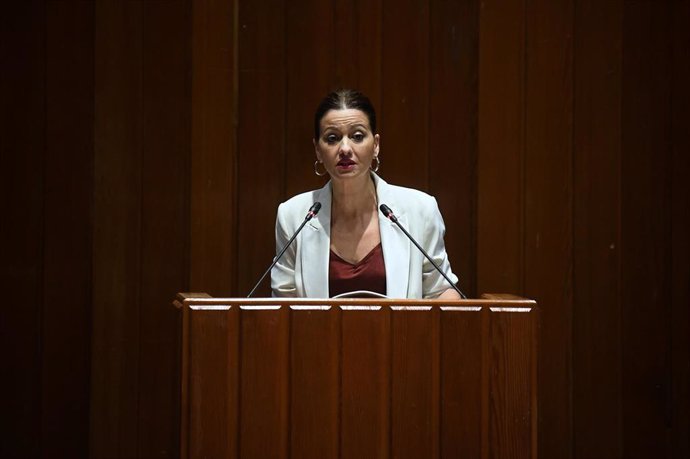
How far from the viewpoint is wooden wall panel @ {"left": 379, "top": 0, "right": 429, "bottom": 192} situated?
2844mm

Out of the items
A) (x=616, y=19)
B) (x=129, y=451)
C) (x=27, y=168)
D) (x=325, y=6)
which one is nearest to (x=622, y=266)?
(x=616, y=19)

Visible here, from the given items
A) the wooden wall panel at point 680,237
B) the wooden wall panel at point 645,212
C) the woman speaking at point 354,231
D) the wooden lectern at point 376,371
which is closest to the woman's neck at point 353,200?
the woman speaking at point 354,231

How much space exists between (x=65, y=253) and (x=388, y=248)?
48.9 inches

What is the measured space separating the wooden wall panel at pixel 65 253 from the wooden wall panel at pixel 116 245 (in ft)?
0.22

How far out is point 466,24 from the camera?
2.84 m

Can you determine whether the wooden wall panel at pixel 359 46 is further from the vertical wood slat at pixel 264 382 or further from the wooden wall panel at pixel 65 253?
the vertical wood slat at pixel 264 382

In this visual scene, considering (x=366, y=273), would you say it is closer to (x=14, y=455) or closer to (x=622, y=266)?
(x=622, y=266)

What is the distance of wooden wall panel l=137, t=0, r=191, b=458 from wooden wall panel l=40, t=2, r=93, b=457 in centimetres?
21

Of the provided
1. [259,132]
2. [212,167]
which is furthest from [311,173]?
[212,167]

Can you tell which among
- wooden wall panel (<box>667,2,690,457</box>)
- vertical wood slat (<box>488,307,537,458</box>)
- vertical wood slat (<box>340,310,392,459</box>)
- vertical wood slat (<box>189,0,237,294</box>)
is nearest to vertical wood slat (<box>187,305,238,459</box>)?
vertical wood slat (<box>340,310,392,459</box>)

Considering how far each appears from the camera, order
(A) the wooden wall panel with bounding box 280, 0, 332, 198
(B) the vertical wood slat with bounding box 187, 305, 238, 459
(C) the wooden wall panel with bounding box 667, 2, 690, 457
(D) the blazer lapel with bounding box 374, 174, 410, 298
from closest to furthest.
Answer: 1. (B) the vertical wood slat with bounding box 187, 305, 238, 459
2. (D) the blazer lapel with bounding box 374, 174, 410, 298
3. (C) the wooden wall panel with bounding box 667, 2, 690, 457
4. (A) the wooden wall panel with bounding box 280, 0, 332, 198

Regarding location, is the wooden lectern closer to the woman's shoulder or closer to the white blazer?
the white blazer

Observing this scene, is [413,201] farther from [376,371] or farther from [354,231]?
[376,371]

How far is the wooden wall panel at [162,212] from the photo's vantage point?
111 inches
